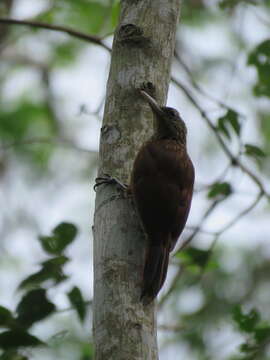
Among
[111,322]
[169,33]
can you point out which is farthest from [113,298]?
[169,33]

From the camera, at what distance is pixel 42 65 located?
34.3 ft

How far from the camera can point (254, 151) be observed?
154 inches

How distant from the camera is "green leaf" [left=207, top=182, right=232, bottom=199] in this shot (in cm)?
405

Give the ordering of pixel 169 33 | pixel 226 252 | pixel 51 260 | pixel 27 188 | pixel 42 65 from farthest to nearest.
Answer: pixel 42 65
pixel 27 188
pixel 226 252
pixel 169 33
pixel 51 260

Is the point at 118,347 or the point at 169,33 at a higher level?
the point at 169,33

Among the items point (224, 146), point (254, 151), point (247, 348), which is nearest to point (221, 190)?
point (254, 151)

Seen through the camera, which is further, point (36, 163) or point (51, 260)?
point (36, 163)

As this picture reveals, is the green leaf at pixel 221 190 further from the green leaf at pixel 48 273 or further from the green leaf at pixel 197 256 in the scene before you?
the green leaf at pixel 48 273

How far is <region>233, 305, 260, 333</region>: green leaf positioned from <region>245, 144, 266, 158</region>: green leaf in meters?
0.97

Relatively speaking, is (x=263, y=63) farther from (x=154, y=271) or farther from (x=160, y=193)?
(x=154, y=271)

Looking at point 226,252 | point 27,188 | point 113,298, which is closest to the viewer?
point 113,298

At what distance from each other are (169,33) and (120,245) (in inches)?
45.2

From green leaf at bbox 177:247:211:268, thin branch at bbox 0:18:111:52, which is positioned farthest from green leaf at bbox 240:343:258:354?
thin branch at bbox 0:18:111:52

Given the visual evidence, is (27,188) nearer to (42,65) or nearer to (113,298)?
(42,65)
